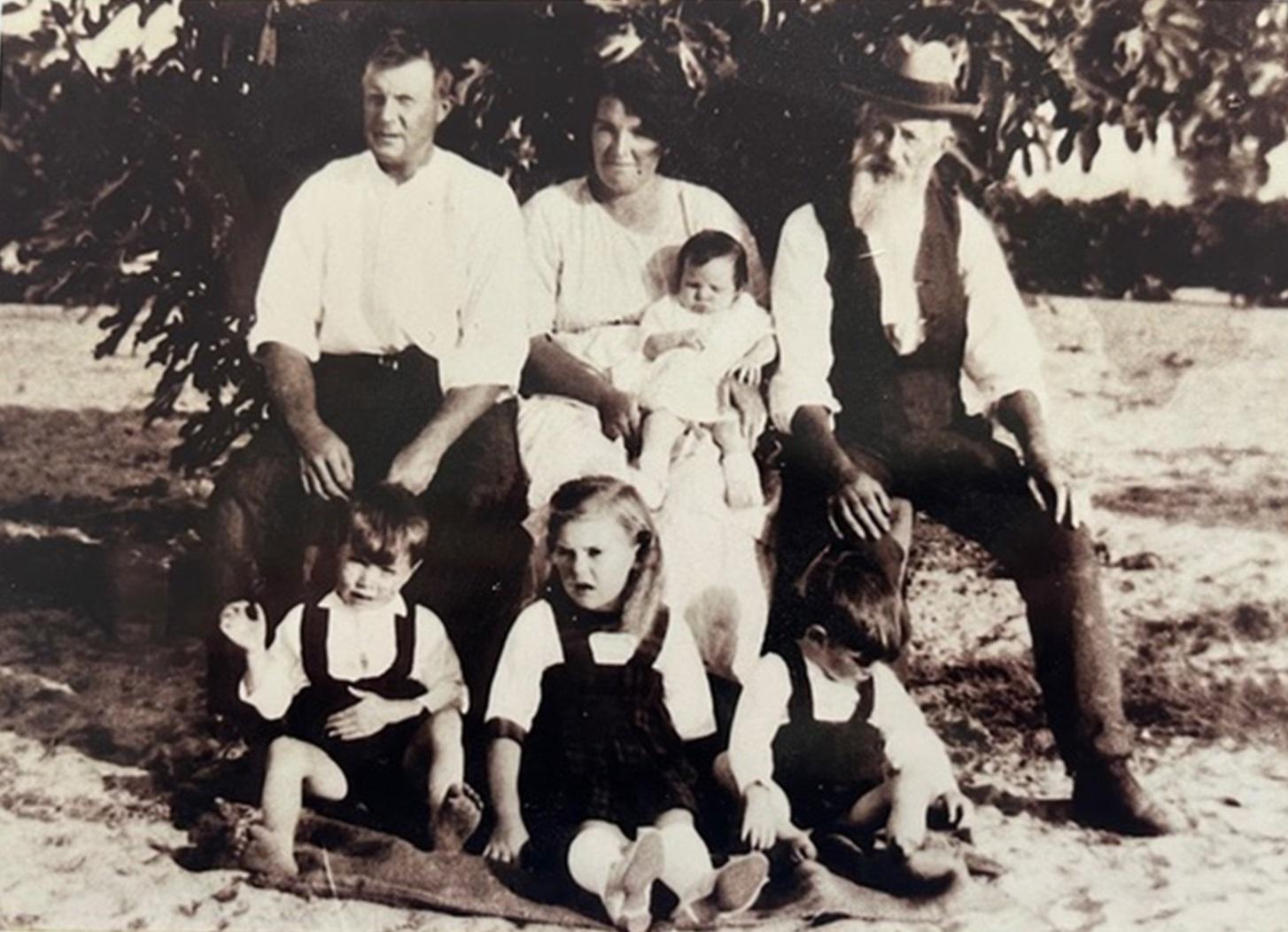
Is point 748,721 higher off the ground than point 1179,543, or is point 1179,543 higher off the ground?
point 1179,543

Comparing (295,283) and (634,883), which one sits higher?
(295,283)

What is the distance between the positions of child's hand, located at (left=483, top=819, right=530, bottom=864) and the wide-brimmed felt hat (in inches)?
68.7

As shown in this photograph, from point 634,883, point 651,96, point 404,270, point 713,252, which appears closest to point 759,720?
point 634,883

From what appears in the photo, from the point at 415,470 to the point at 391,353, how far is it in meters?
0.27

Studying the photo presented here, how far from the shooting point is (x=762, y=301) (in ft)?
11.0

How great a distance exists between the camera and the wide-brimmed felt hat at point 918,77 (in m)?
3.34

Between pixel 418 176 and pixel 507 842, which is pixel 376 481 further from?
pixel 507 842

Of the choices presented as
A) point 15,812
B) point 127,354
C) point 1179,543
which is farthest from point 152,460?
point 1179,543

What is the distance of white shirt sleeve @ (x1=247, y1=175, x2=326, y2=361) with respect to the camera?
11.2 ft

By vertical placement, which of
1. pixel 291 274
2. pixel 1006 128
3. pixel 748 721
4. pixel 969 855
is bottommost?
pixel 969 855

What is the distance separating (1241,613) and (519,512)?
157 cm

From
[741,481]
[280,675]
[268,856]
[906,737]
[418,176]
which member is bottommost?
[268,856]

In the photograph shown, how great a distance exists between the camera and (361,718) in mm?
3234

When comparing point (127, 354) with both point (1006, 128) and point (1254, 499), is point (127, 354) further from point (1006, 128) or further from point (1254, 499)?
point (1254, 499)
